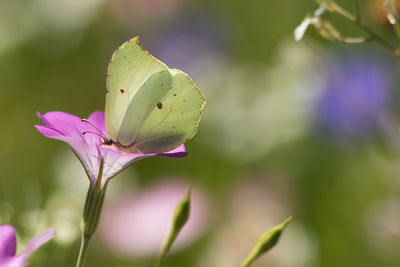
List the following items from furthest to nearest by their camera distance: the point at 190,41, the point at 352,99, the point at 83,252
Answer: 1. the point at 190,41
2. the point at 352,99
3. the point at 83,252

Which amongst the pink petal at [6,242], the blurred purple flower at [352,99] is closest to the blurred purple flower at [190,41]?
the blurred purple flower at [352,99]

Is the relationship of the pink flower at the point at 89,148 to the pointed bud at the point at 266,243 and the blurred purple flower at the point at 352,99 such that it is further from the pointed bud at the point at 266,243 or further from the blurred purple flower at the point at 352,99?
the blurred purple flower at the point at 352,99

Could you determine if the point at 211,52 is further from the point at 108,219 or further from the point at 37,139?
the point at 108,219

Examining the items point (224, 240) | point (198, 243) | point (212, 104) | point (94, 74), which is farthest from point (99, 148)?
point (94, 74)

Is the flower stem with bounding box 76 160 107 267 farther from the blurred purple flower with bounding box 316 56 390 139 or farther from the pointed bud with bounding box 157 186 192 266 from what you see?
the blurred purple flower with bounding box 316 56 390 139

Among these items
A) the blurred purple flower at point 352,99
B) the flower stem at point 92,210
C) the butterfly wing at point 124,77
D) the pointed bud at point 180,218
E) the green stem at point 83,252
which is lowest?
the blurred purple flower at point 352,99

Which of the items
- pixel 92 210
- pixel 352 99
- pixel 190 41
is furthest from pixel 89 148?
pixel 190 41

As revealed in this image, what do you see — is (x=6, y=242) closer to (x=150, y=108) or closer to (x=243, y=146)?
(x=150, y=108)
